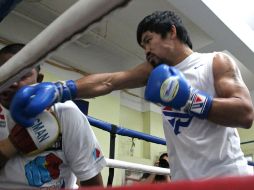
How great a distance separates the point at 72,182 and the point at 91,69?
114 inches

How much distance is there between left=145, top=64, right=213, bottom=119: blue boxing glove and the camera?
90 cm

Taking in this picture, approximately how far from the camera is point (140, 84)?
129 cm

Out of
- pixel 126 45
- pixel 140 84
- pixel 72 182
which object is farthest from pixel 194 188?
pixel 126 45

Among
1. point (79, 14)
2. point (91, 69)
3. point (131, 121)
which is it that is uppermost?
point (79, 14)

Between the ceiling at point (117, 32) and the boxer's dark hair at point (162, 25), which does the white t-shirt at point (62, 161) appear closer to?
the boxer's dark hair at point (162, 25)

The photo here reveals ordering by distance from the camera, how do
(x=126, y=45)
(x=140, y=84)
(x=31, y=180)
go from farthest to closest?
(x=126, y=45) < (x=140, y=84) < (x=31, y=180)

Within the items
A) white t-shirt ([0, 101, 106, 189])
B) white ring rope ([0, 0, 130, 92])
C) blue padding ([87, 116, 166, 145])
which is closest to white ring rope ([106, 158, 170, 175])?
blue padding ([87, 116, 166, 145])

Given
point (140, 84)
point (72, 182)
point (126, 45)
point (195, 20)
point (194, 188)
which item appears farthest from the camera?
point (126, 45)

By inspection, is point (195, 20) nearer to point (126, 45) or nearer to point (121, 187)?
point (126, 45)

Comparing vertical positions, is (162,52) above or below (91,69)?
above

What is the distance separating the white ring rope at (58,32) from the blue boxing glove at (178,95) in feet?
1.41

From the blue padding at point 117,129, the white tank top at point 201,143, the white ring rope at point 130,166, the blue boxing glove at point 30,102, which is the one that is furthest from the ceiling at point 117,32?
the blue boxing glove at point 30,102

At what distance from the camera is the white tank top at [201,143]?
943 millimetres

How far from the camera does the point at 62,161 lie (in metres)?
1.02
